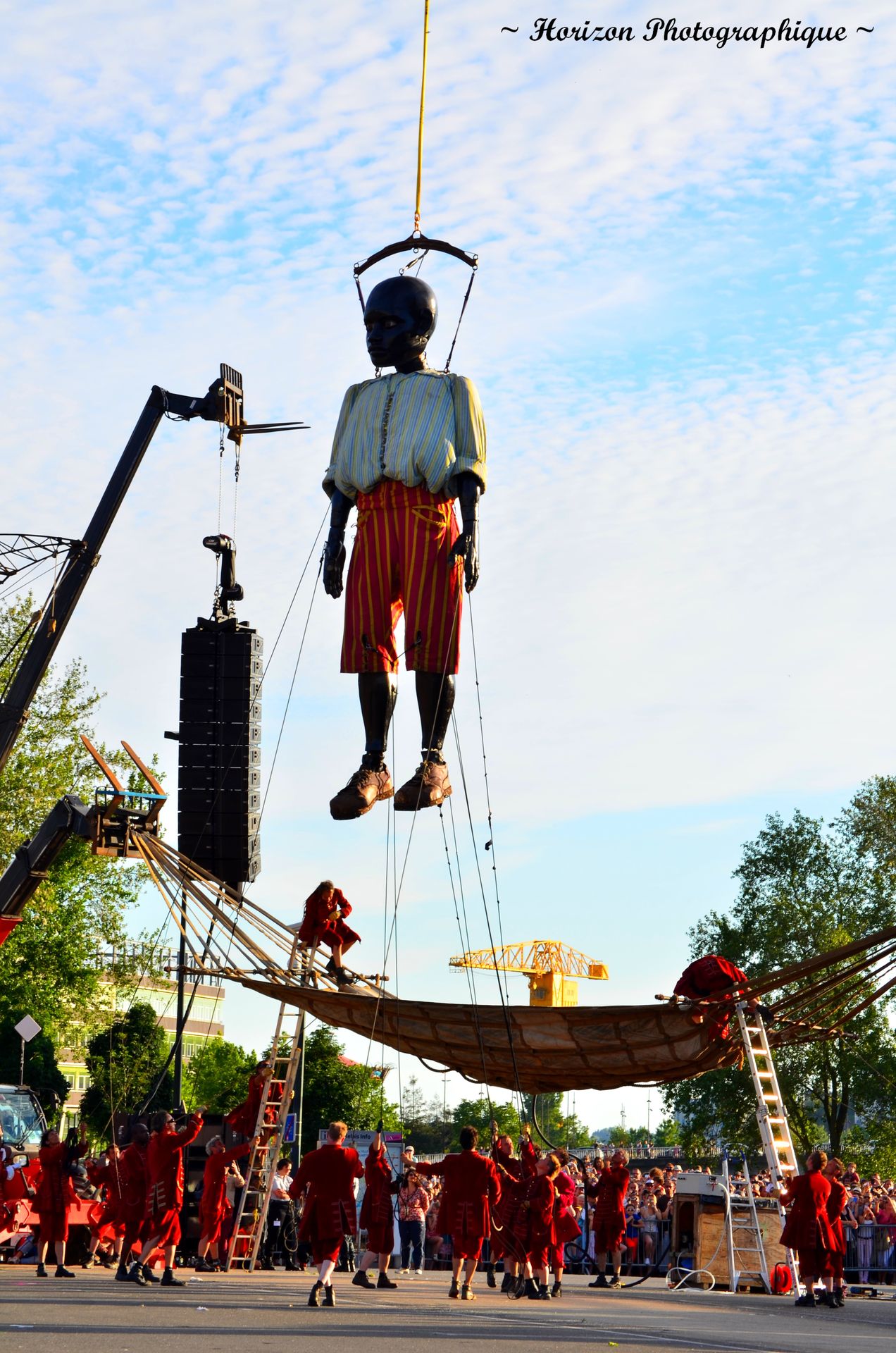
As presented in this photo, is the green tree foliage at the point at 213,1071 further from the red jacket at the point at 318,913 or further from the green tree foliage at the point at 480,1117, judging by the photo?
the red jacket at the point at 318,913

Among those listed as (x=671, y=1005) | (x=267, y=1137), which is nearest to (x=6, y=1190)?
(x=267, y=1137)

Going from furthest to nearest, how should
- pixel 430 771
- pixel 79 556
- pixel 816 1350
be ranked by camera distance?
pixel 79 556 < pixel 430 771 < pixel 816 1350

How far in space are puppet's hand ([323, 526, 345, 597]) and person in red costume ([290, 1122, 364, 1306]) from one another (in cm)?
451

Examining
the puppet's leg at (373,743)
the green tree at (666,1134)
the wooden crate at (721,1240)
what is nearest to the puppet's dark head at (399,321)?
the puppet's leg at (373,743)

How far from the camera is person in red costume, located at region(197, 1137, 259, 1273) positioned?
17.6 m

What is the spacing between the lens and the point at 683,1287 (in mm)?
17953

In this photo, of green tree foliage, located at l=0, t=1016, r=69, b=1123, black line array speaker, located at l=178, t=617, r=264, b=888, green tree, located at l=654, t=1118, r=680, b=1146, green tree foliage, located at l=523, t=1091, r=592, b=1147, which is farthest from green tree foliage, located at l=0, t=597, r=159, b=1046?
green tree, located at l=654, t=1118, r=680, b=1146

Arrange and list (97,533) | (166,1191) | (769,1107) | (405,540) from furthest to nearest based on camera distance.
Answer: (97,533) < (769,1107) < (166,1191) < (405,540)

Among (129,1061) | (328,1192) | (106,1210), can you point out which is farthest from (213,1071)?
(328,1192)

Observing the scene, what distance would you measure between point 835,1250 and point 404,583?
825 centimetres

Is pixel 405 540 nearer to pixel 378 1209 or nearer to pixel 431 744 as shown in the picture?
pixel 431 744

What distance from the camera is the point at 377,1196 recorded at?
1675 centimetres

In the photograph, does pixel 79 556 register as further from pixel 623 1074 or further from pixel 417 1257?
pixel 623 1074

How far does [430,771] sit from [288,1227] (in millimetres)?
10389
